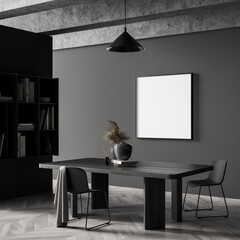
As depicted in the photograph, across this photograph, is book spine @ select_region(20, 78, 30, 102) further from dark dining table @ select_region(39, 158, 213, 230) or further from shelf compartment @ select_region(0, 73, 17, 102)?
dark dining table @ select_region(39, 158, 213, 230)

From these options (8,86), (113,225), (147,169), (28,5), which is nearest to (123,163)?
(147,169)

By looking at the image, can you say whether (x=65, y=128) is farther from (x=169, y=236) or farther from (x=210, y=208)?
(x=169, y=236)

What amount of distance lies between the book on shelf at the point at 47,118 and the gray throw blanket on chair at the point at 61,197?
7.09 ft

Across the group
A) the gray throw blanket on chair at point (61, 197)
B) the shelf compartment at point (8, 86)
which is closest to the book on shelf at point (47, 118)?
the shelf compartment at point (8, 86)

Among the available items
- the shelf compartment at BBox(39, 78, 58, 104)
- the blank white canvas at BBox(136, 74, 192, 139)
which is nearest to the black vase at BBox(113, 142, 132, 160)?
the shelf compartment at BBox(39, 78, 58, 104)

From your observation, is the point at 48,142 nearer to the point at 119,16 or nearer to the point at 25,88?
the point at 25,88

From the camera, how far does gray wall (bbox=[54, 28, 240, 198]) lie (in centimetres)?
742

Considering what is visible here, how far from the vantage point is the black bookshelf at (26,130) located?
683cm

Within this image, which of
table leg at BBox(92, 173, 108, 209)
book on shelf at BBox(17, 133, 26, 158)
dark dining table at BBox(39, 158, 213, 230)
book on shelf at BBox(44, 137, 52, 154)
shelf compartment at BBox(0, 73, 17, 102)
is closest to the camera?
dark dining table at BBox(39, 158, 213, 230)

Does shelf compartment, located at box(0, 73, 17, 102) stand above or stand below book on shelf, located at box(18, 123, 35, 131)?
above

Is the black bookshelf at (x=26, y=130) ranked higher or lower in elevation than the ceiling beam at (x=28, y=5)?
lower

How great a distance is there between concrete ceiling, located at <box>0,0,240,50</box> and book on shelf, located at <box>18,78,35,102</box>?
1264 millimetres

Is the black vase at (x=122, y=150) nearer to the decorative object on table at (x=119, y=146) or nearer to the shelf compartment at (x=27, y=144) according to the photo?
the decorative object on table at (x=119, y=146)

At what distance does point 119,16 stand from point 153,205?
11.3 ft
